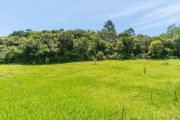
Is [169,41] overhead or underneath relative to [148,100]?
overhead

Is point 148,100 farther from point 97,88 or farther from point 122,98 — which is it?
point 97,88

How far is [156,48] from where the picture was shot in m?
65.0

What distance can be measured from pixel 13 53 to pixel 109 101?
52115 mm

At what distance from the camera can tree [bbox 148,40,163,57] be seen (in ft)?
212

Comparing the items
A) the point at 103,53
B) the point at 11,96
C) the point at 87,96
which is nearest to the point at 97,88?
the point at 87,96

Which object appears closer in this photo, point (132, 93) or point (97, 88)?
point (132, 93)

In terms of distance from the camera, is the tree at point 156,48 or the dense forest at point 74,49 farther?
the tree at point 156,48

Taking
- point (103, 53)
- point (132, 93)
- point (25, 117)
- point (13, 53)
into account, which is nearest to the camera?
point (25, 117)

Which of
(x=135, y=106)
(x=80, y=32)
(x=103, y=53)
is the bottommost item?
(x=135, y=106)

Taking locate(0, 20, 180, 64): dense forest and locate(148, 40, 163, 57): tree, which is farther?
locate(148, 40, 163, 57): tree

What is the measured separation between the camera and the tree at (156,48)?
64625mm

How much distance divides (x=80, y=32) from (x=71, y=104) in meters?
67.3

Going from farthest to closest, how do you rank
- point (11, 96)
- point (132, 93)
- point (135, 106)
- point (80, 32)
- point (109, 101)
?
point (80, 32), point (132, 93), point (11, 96), point (109, 101), point (135, 106)

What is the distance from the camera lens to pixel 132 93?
22500 millimetres
